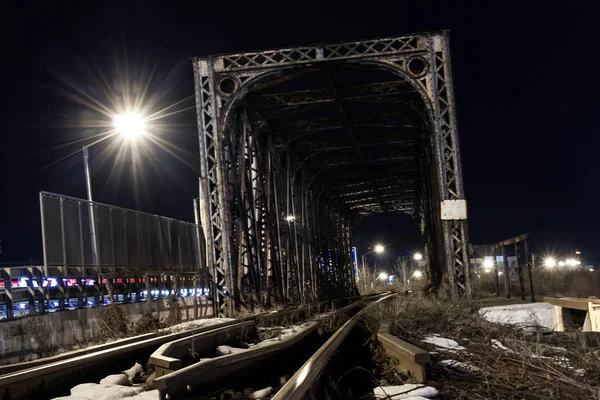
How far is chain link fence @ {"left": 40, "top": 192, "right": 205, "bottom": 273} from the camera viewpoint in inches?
493

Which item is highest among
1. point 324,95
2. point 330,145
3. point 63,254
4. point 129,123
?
point 324,95

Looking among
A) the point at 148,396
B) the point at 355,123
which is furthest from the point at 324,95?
the point at 148,396

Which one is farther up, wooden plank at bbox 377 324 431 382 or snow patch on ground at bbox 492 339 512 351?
wooden plank at bbox 377 324 431 382

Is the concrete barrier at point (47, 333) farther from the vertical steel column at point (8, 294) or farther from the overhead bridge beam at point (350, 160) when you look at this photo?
the overhead bridge beam at point (350, 160)

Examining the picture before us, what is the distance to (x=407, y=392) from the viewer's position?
15.1 ft

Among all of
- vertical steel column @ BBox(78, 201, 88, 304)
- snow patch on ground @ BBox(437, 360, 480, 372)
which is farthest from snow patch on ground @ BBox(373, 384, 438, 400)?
vertical steel column @ BBox(78, 201, 88, 304)

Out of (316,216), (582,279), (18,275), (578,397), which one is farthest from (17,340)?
(316,216)

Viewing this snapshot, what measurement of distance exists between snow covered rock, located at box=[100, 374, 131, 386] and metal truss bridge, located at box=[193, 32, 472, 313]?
381 inches

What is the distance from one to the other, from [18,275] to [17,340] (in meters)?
2.80

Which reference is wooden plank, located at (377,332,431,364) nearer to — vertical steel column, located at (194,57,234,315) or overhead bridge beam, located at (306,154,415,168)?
vertical steel column, located at (194,57,234,315)

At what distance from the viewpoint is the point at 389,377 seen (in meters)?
5.64

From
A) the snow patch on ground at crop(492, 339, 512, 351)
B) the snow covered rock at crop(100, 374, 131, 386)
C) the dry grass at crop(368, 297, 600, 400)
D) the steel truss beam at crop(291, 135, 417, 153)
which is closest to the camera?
the dry grass at crop(368, 297, 600, 400)

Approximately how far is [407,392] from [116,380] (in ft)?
9.55

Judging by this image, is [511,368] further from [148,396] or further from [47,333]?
[47,333]
